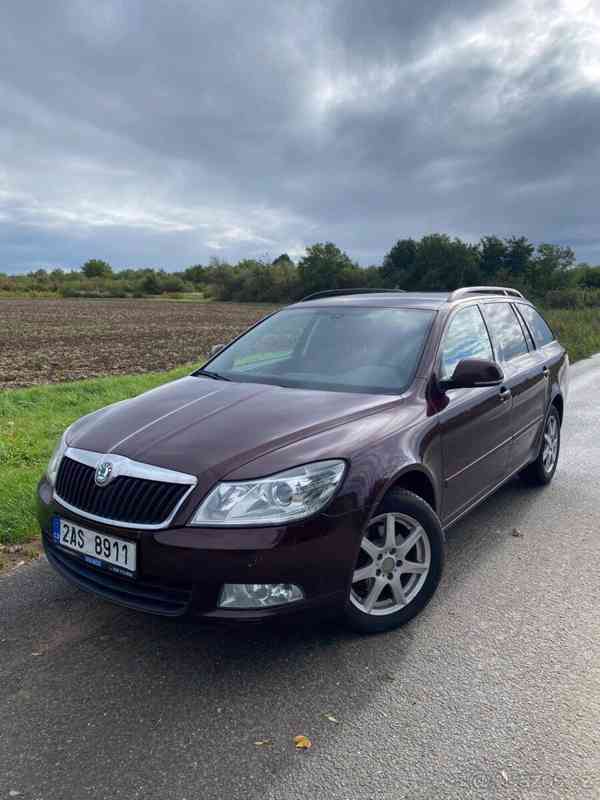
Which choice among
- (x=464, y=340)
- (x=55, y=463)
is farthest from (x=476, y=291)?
(x=55, y=463)

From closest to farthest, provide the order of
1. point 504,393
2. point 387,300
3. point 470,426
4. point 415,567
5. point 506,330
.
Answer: point 415,567
point 470,426
point 504,393
point 387,300
point 506,330

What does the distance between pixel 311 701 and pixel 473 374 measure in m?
1.90

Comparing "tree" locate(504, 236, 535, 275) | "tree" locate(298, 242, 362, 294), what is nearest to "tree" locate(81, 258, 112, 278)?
"tree" locate(298, 242, 362, 294)

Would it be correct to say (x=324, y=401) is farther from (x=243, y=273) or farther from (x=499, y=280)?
(x=243, y=273)

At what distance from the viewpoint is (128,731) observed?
238cm

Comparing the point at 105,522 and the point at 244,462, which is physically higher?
the point at 244,462

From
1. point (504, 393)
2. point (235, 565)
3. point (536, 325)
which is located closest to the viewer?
point (235, 565)

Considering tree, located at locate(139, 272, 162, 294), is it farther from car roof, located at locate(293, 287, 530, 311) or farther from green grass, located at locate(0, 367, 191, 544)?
car roof, located at locate(293, 287, 530, 311)

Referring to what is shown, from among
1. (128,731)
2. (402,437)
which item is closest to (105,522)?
(128,731)

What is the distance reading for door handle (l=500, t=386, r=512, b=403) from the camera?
4246 millimetres

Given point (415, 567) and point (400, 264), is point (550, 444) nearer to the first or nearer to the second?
point (415, 567)

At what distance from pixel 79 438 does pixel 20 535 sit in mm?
1578

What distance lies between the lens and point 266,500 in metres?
2.59

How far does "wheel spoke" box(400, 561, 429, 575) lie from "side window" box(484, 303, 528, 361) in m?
1.97
